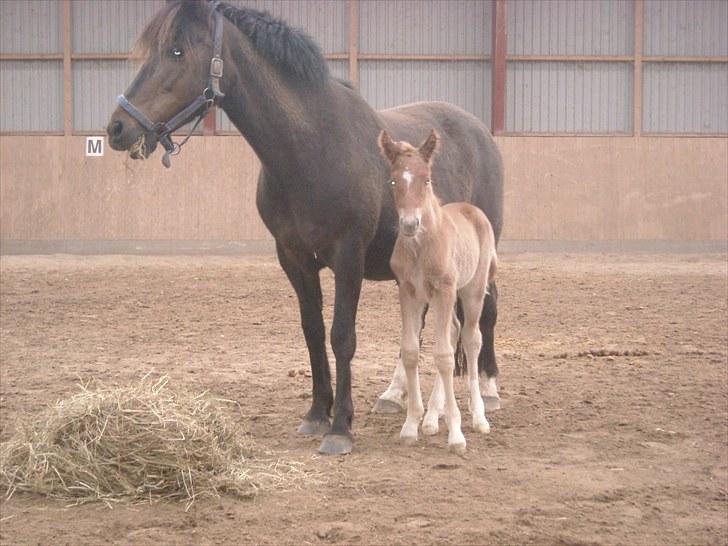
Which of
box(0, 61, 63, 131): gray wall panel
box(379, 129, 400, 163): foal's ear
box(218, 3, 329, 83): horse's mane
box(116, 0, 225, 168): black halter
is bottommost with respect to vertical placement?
box(379, 129, 400, 163): foal's ear

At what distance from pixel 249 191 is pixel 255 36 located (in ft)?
41.3

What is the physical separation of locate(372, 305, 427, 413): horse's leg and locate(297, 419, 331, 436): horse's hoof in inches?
23.7

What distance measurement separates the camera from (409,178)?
535 centimetres

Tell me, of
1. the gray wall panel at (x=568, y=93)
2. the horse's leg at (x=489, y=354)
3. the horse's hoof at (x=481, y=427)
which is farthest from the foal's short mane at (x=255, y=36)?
the gray wall panel at (x=568, y=93)

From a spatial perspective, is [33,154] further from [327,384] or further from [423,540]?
[423,540]

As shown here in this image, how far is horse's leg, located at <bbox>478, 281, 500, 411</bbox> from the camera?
22.5ft

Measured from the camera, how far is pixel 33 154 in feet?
60.8

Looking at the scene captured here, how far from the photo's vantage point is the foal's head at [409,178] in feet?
17.3

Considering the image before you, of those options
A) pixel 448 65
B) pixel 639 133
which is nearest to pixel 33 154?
pixel 448 65

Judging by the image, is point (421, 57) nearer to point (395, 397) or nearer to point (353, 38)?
point (353, 38)

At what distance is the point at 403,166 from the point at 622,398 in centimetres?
252

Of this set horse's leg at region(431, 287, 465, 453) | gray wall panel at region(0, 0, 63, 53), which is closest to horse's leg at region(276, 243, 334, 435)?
horse's leg at region(431, 287, 465, 453)

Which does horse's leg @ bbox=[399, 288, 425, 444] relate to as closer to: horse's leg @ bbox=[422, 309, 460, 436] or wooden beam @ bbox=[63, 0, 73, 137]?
horse's leg @ bbox=[422, 309, 460, 436]

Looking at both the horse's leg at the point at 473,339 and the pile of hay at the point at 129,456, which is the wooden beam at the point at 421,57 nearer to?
the horse's leg at the point at 473,339
